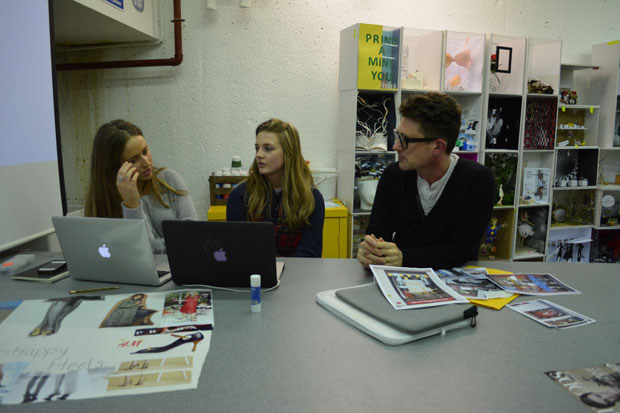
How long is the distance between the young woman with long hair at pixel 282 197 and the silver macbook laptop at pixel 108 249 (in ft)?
2.37

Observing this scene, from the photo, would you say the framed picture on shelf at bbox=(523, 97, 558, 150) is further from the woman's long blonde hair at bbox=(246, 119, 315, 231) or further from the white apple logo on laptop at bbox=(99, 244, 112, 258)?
the white apple logo on laptop at bbox=(99, 244, 112, 258)

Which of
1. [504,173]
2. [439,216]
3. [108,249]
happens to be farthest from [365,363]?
[504,173]

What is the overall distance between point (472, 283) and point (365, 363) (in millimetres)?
653

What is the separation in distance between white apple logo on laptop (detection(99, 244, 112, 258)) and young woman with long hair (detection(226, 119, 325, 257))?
789 millimetres

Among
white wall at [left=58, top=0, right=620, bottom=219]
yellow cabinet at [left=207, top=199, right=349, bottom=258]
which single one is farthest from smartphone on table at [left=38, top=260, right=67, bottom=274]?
white wall at [left=58, top=0, right=620, bottom=219]

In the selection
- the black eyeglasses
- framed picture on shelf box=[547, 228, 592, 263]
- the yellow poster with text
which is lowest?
framed picture on shelf box=[547, 228, 592, 263]

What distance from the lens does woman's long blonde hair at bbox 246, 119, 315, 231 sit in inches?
81.5

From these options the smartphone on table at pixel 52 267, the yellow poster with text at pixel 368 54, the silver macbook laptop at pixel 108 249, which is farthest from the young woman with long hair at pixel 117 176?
the yellow poster with text at pixel 368 54

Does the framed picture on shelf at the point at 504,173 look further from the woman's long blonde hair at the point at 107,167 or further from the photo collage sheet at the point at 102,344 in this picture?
the photo collage sheet at the point at 102,344

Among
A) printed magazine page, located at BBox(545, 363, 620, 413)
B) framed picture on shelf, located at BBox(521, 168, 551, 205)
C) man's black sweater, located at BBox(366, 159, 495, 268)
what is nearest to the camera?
printed magazine page, located at BBox(545, 363, 620, 413)

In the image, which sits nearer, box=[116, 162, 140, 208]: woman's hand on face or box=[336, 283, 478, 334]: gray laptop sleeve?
box=[336, 283, 478, 334]: gray laptop sleeve

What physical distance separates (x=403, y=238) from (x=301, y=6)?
2289 millimetres

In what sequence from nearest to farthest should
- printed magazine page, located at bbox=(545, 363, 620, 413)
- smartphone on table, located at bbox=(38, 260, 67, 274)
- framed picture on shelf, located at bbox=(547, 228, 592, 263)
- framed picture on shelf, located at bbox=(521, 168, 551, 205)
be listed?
printed magazine page, located at bbox=(545, 363, 620, 413)
smartphone on table, located at bbox=(38, 260, 67, 274)
framed picture on shelf, located at bbox=(521, 168, 551, 205)
framed picture on shelf, located at bbox=(547, 228, 592, 263)

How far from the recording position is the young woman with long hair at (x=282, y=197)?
2076 millimetres
